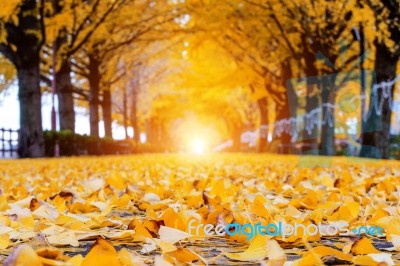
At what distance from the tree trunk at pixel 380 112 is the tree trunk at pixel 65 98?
460 inches

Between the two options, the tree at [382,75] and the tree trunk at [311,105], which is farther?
the tree trunk at [311,105]

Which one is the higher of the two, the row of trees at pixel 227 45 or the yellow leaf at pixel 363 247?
the row of trees at pixel 227 45

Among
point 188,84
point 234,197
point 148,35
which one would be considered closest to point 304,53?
point 148,35

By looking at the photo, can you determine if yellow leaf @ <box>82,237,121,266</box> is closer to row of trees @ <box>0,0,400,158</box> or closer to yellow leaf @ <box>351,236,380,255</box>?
yellow leaf @ <box>351,236,380,255</box>

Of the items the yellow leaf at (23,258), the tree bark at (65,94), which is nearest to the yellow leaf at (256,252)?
the yellow leaf at (23,258)

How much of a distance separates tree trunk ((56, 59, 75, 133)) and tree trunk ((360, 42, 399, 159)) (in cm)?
1168

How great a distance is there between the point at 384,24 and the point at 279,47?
31.5ft

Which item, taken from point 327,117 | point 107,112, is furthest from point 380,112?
point 107,112

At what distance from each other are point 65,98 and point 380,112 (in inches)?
519

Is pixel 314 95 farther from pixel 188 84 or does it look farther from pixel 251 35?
pixel 188 84

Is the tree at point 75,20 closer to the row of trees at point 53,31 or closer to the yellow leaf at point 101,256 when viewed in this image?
the row of trees at point 53,31

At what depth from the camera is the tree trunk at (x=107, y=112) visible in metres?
25.5

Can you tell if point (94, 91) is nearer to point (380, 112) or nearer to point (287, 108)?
point (287, 108)

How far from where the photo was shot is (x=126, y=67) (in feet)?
82.9
